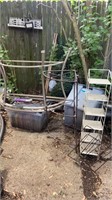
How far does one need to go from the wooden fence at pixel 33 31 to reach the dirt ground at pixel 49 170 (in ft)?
4.77

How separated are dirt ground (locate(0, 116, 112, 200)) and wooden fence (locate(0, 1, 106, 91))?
1.45 m

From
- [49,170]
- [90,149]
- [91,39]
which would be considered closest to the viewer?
[49,170]

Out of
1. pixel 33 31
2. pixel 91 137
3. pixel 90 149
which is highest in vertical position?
pixel 33 31

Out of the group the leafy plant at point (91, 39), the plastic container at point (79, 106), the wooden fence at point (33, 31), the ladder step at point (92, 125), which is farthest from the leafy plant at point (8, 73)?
the ladder step at point (92, 125)

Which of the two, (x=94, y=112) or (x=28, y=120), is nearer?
(x=94, y=112)

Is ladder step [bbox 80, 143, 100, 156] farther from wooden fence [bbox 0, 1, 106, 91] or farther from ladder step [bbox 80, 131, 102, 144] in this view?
wooden fence [bbox 0, 1, 106, 91]

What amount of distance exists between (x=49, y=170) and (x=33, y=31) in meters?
2.23

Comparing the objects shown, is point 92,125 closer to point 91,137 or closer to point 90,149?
point 91,137

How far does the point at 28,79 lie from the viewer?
3.79m

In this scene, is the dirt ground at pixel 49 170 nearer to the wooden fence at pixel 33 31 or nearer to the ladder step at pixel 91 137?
the ladder step at pixel 91 137

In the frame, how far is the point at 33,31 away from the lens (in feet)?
11.3

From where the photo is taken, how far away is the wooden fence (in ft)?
10.7

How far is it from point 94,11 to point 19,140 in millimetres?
2125

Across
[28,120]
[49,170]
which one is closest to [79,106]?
[28,120]
